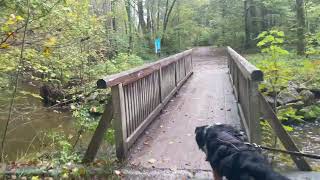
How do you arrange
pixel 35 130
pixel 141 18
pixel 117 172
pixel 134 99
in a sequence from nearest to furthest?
pixel 117 172 → pixel 134 99 → pixel 35 130 → pixel 141 18

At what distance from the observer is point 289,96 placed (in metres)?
9.62

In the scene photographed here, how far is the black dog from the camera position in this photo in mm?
2421

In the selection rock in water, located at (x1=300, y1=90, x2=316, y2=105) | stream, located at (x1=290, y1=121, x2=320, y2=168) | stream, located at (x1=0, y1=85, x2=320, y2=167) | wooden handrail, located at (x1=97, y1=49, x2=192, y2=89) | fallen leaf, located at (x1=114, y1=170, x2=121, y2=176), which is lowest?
stream, located at (x1=290, y1=121, x2=320, y2=168)

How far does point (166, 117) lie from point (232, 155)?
14.0 feet

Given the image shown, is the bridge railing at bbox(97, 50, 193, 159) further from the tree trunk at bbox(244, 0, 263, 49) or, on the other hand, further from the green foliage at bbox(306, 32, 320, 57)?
the tree trunk at bbox(244, 0, 263, 49)

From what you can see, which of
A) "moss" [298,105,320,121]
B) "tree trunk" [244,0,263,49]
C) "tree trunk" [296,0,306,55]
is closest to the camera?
"moss" [298,105,320,121]

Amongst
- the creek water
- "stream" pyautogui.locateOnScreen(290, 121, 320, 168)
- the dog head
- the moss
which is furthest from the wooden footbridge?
the creek water

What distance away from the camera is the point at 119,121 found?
442 centimetres

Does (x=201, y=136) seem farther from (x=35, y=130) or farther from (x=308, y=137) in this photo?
(x=35, y=130)

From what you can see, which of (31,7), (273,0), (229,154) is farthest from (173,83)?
(273,0)

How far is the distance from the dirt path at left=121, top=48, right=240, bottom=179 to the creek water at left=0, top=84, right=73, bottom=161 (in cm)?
254

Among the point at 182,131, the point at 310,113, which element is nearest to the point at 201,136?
the point at 182,131

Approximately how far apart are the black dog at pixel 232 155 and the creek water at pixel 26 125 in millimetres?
4420

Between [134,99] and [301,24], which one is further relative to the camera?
[301,24]
